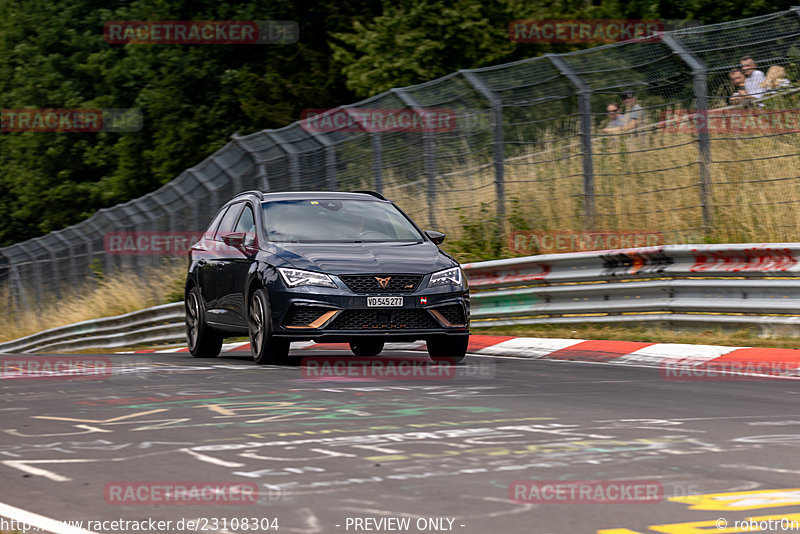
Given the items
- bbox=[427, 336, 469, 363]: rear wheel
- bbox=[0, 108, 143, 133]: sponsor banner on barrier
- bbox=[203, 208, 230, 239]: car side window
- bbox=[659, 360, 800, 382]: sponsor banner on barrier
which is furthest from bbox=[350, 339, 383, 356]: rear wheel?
bbox=[0, 108, 143, 133]: sponsor banner on barrier

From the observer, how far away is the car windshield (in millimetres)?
12336

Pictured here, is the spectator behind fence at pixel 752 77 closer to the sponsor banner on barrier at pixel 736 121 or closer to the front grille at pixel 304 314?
the sponsor banner on barrier at pixel 736 121

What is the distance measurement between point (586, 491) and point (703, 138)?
9626mm

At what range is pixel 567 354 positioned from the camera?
12.7 meters

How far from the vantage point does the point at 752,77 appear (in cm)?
1430

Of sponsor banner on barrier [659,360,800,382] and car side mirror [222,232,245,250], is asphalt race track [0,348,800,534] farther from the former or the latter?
car side mirror [222,232,245,250]

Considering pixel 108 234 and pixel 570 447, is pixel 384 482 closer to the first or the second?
pixel 570 447

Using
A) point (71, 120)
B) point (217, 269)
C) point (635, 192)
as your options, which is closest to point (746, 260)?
point (635, 192)

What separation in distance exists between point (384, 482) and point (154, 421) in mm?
2579

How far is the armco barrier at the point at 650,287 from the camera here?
488 inches

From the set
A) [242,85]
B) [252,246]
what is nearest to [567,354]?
[252,246]

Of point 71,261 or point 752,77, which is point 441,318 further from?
point 71,261

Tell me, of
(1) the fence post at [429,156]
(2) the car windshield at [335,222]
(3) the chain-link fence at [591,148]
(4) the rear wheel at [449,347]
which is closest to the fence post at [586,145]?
(3) the chain-link fence at [591,148]

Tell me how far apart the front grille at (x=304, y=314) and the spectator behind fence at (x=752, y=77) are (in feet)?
19.3
